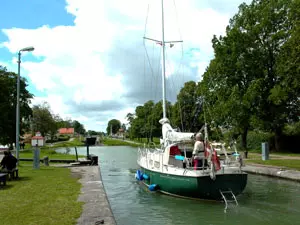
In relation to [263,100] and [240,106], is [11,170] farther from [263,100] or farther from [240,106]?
[263,100]

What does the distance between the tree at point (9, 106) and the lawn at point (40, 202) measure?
1631 inches

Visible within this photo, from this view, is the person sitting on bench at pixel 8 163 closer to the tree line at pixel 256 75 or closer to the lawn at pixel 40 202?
the lawn at pixel 40 202

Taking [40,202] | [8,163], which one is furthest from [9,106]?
[40,202]

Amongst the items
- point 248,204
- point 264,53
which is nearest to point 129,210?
point 248,204

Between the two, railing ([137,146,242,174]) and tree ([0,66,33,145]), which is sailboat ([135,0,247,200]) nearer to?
railing ([137,146,242,174])

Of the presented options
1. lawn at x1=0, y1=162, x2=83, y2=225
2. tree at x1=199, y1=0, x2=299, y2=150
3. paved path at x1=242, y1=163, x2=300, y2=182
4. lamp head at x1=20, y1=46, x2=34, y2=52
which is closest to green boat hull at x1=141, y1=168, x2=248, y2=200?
lawn at x1=0, y1=162, x2=83, y2=225

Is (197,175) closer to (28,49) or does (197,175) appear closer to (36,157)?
(36,157)

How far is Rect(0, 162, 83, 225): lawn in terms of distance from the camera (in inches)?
369

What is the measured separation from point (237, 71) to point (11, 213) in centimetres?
3420

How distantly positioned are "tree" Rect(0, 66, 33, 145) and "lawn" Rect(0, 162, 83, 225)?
136 feet

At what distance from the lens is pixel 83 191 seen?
14242 mm

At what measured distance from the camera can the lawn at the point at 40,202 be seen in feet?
30.8

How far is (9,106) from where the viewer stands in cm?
5812

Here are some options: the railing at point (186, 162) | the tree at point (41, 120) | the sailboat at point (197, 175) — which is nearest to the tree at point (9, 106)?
the tree at point (41, 120)
